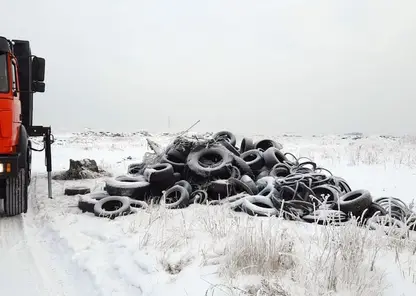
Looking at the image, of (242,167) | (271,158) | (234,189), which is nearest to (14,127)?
(234,189)

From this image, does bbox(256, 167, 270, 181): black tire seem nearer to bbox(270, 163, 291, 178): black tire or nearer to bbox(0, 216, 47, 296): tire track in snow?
bbox(270, 163, 291, 178): black tire

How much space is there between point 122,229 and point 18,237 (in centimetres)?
150

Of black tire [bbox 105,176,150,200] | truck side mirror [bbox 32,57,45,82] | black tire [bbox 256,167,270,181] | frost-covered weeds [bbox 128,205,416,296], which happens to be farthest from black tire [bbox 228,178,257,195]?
truck side mirror [bbox 32,57,45,82]

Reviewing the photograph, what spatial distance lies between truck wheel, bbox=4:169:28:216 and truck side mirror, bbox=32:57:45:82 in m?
2.02

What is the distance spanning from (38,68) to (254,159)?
5335 millimetres

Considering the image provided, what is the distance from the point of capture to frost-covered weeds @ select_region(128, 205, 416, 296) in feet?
9.45

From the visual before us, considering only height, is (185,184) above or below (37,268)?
above

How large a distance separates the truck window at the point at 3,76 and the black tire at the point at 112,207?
8.64ft

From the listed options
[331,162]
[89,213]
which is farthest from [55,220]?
[331,162]

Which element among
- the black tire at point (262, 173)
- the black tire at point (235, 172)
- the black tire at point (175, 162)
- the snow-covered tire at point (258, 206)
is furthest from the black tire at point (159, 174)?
the black tire at point (262, 173)

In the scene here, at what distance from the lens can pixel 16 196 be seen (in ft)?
20.8

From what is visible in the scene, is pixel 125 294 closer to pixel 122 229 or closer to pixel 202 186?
pixel 122 229

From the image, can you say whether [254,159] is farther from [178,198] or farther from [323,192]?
[178,198]

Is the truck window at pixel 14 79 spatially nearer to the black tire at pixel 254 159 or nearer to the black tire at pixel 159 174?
the black tire at pixel 159 174
